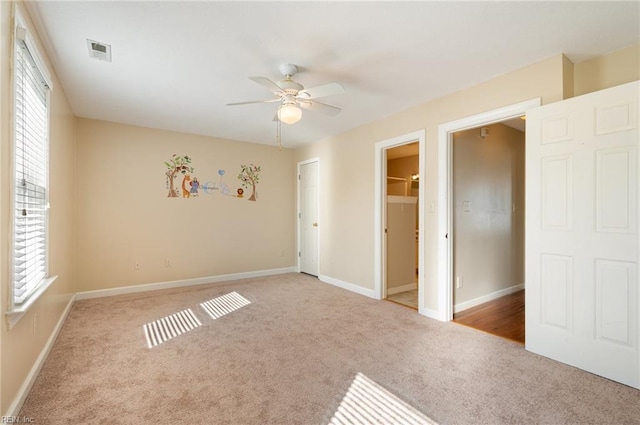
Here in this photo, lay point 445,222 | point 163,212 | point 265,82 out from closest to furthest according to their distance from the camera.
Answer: point 265,82, point 445,222, point 163,212

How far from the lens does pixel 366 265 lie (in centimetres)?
434

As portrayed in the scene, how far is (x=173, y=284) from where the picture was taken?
185 inches

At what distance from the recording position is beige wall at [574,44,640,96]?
2.31 metres

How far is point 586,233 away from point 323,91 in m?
2.31

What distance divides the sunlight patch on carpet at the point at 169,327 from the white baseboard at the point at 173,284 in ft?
4.36

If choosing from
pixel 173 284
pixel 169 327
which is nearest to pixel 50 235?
pixel 169 327

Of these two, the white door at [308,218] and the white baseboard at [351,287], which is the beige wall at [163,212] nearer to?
the white door at [308,218]

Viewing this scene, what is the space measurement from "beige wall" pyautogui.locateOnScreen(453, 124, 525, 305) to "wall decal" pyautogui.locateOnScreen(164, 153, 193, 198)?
401 centimetres

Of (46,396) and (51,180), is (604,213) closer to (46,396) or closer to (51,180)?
(46,396)

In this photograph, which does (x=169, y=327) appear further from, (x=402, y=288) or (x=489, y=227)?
(x=489, y=227)

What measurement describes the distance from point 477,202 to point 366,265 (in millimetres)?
1705

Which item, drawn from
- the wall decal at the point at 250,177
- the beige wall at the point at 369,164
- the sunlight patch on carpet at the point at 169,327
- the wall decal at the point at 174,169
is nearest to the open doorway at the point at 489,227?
the beige wall at the point at 369,164

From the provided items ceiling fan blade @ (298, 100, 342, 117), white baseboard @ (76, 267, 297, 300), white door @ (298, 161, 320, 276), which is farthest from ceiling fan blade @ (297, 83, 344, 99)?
white baseboard @ (76, 267, 297, 300)

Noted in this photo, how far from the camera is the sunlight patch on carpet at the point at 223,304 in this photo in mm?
3543
